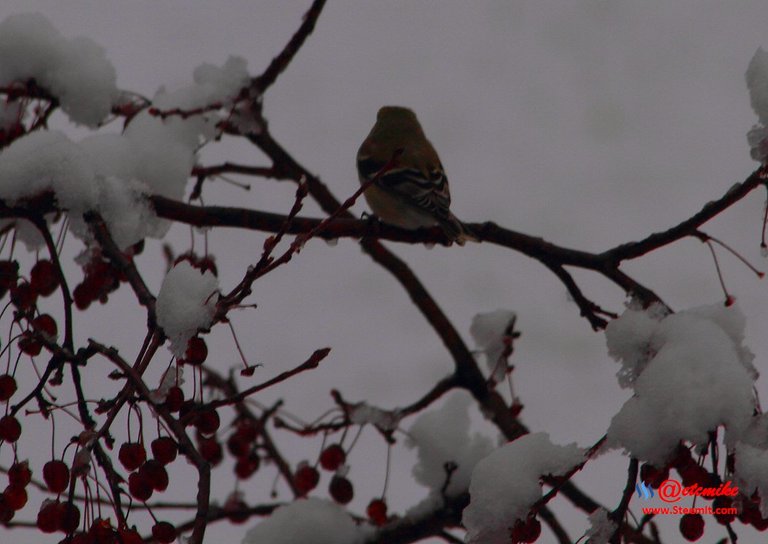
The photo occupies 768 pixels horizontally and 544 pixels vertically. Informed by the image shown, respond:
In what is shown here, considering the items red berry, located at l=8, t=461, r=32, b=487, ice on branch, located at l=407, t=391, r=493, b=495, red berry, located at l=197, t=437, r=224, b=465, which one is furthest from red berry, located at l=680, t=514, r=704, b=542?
red berry, located at l=197, t=437, r=224, b=465

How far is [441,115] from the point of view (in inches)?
182

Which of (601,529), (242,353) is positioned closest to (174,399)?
(242,353)

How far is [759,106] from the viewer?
113cm

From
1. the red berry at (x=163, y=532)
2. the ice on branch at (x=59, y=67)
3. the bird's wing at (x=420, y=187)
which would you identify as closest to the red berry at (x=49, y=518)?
the red berry at (x=163, y=532)

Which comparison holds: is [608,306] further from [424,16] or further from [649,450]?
[649,450]

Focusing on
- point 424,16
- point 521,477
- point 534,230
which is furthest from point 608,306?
point 521,477

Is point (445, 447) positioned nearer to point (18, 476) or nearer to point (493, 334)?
point (493, 334)

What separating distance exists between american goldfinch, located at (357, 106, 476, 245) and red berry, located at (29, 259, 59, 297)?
733 mm

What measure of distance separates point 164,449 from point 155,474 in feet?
0.11

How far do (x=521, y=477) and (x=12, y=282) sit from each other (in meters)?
0.64

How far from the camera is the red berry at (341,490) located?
5.85 ft

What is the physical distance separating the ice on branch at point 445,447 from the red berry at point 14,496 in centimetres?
82

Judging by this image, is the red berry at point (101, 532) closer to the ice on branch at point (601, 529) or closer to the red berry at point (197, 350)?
the red berry at point (197, 350)

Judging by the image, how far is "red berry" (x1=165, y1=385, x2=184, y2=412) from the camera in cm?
99
